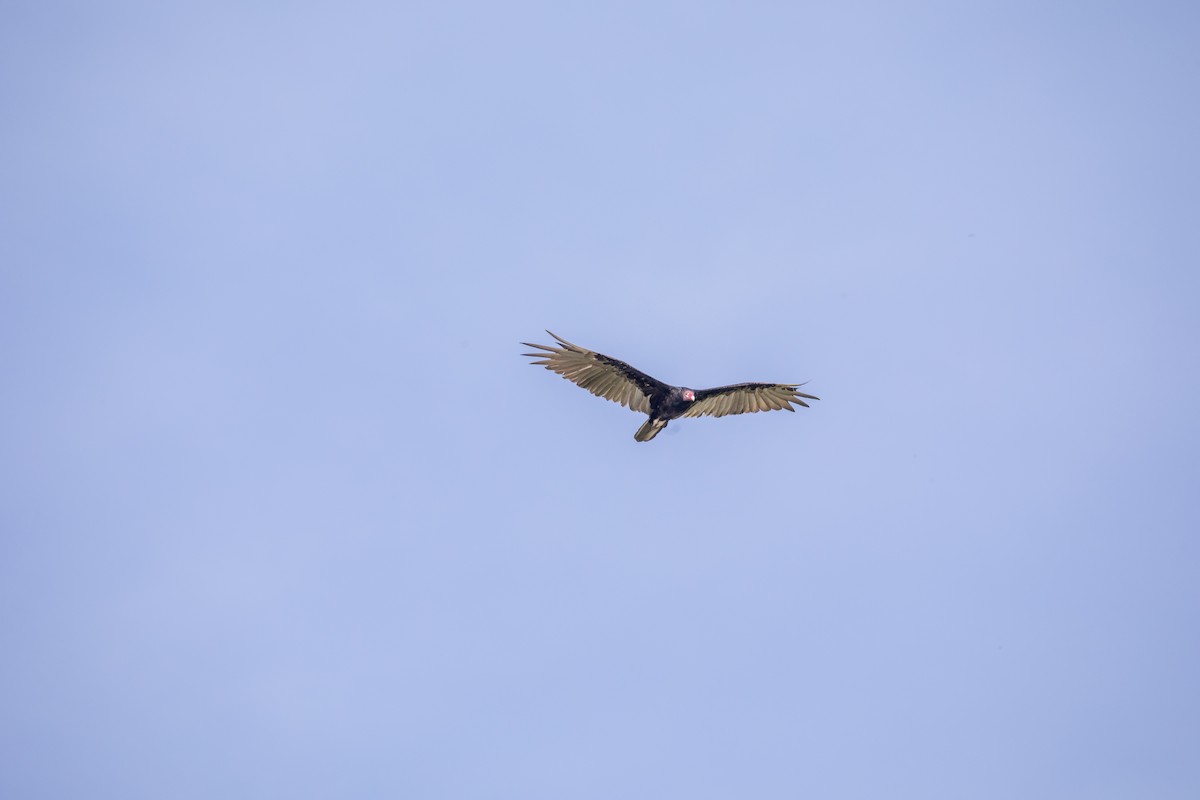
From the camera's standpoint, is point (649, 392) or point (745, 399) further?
point (745, 399)

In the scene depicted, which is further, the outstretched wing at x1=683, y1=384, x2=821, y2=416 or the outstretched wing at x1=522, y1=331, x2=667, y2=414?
the outstretched wing at x1=683, y1=384, x2=821, y2=416

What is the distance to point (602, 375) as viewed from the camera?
25.4 metres

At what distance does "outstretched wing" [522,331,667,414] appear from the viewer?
24516 mm

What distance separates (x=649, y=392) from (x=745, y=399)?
113 inches

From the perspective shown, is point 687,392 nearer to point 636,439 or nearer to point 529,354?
point 636,439

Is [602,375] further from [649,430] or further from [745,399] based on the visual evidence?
[745,399]

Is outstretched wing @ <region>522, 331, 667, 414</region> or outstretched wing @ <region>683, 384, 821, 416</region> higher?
outstretched wing @ <region>683, 384, 821, 416</region>

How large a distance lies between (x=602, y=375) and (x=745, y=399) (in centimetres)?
403

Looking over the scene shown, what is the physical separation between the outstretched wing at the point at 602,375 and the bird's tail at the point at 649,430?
0.32 metres

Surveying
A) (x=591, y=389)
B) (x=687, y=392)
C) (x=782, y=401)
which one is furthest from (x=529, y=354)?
(x=782, y=401)

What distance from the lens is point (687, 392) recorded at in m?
25.4

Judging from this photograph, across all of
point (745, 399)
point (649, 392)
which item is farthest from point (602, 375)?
point (745, 399)

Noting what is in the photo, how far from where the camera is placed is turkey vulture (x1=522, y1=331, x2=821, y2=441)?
974 inches

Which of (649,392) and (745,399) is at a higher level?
(745,399)
